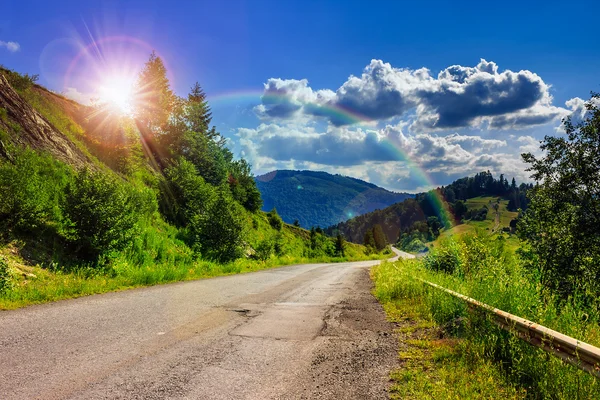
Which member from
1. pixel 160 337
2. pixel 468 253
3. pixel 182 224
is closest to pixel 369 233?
pixel 182 224

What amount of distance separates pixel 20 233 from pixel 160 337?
27.5 ft

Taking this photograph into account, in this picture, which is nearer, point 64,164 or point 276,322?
point 276,322

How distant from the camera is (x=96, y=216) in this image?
478 inches

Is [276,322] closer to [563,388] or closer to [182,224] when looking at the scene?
A: [563,388]

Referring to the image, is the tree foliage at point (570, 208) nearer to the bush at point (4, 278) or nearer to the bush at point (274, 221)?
the bush at point (4, 278)

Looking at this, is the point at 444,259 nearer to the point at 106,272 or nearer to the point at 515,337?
the point at 515,337

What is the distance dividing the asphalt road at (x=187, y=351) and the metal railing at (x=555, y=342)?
72.3 inches

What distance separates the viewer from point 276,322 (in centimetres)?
771

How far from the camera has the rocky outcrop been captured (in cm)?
1538

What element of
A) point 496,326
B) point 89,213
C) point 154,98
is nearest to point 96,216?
point 89,213

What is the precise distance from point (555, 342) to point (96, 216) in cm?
1328

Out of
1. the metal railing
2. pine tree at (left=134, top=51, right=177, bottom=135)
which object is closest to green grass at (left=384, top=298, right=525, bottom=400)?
the metal railing

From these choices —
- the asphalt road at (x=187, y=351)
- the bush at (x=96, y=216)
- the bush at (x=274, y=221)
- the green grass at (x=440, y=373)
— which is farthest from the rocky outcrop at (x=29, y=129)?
the bush at (x=274, y=221)

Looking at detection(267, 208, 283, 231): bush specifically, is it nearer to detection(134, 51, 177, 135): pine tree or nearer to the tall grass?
detection(134, 51, 177, 135): pine tree
